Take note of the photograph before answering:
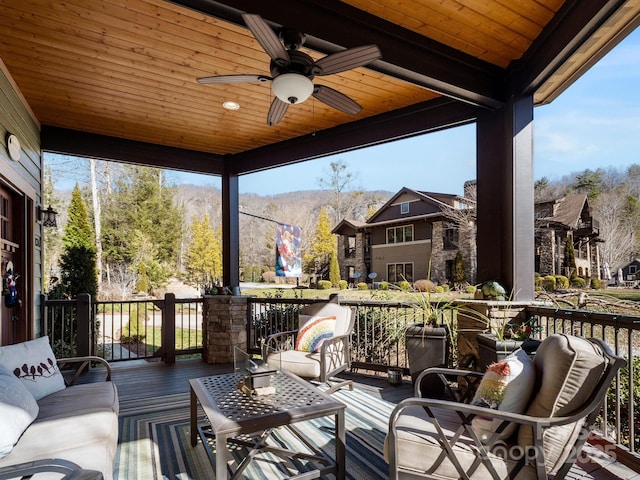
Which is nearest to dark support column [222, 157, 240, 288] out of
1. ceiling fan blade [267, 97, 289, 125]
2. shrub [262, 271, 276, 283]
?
ceiling fan blade [267, 97, 289, 125]

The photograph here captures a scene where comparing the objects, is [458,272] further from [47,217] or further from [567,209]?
[47,217]

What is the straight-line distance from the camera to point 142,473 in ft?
7.62

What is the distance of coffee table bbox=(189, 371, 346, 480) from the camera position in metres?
1.96

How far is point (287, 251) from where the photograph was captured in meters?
6.12

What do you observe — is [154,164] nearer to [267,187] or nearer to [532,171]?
[532,171]

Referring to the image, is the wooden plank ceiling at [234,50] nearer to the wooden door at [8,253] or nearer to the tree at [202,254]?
the wooden door at [8,253]

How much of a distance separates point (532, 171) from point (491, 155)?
41cm

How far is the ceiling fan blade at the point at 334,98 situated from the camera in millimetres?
2910

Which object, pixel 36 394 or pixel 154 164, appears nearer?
pixel 36 394

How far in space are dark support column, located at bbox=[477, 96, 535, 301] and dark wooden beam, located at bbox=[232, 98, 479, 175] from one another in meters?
0.42

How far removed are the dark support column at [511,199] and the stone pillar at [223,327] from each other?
3.28 metres

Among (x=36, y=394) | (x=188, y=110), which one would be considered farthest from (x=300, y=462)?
(x=188, y=110)

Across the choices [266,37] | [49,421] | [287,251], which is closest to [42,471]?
[49,421]

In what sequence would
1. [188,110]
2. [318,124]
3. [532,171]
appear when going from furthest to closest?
1. [318,124]
2. [188,110]
3. [532,171]
